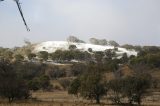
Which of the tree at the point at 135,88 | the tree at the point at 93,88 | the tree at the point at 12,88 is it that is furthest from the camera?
the tree at the point at 12,88

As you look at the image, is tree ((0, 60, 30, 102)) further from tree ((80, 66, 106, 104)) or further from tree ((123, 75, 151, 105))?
tree ((123, 75, 151, 105))

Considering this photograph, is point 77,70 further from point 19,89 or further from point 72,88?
point 19,89

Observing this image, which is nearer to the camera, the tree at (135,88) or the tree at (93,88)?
the tree at (135,88)

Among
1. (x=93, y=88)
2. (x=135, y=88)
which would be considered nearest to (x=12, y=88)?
(x=93, y=88)

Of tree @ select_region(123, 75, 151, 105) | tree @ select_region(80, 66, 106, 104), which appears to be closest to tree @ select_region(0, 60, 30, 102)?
tree @ select_region(80, 66, 106, 104)

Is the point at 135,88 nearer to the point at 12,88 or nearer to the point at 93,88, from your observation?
the point at 93,88

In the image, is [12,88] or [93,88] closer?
[93,88]

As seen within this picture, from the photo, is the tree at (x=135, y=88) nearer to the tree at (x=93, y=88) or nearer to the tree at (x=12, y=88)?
the tree at (x=93, y=88)

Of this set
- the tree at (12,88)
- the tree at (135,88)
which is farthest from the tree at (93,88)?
the tree at (12,88)

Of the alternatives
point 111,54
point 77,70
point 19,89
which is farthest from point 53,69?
point 19,89

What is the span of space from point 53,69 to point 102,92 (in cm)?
6368

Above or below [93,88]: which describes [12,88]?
above

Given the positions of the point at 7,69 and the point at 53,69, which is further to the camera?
the point at 53,69

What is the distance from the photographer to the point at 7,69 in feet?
240
